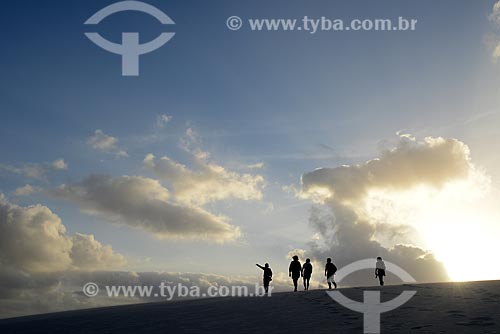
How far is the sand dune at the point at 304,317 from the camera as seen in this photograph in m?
14.5

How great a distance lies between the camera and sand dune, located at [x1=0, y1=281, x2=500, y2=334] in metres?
14.5

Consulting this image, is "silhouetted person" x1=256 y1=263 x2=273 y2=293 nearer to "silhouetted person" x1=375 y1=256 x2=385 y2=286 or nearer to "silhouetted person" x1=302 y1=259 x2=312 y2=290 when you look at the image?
"silhouetted person" x1=302 y1=259 x2=312 y2=290

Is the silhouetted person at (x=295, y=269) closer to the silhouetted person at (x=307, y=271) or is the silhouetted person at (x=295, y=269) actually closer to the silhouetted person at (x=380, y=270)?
the silhouetted person at (x=307, y=271)

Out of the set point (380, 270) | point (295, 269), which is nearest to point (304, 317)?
point (295, 269)

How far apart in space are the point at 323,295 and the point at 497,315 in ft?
26.7

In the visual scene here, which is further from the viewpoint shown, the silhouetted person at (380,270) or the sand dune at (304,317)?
the silhouetted person at (380,270)

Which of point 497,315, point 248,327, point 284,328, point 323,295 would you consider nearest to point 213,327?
point 248,327

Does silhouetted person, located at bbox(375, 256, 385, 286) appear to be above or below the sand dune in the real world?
above

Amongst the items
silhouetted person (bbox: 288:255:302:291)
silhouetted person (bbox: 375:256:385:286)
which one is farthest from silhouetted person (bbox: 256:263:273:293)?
silhouetted person (bbox: 375:256:385:286)

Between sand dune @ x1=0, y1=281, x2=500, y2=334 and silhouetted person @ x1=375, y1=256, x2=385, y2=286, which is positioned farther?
silhouetted person @ x1=375, y1=256, x2=385, y2=286

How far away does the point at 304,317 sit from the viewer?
54.9 ft

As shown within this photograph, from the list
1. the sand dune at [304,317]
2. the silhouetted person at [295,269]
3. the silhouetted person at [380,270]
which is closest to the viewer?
the sand dune at [304,317]

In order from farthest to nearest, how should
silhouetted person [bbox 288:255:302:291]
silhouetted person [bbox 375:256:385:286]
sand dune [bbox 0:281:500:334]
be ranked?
silhouetted person [bbox 375:256:385:286]
silhouetted person [bbox 288:255:302:291]
sand dune [bbox 0:281:500:334]

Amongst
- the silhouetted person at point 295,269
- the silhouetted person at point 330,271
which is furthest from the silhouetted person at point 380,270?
the silhouetted person at point 295,269
